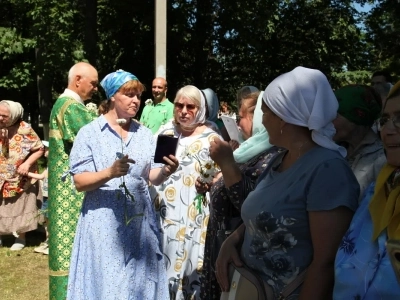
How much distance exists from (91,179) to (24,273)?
3.33m

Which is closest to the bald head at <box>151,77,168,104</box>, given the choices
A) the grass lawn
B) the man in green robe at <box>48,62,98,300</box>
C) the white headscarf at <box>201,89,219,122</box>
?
the grass lawn

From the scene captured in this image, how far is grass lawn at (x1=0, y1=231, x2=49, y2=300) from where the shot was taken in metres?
5.63

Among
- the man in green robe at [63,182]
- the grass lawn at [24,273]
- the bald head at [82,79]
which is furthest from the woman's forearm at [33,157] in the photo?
the bald head at [82,79]

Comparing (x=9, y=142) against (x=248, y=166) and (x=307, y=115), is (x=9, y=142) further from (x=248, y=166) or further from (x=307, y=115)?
(x=307, y=115)

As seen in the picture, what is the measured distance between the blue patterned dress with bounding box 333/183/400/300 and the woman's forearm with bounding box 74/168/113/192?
1.81m

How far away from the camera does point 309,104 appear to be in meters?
2.11

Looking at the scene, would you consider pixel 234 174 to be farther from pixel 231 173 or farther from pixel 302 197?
pixel 302 197

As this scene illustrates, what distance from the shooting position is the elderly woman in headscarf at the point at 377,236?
174 cm

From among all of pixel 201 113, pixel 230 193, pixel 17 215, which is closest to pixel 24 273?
pixel 17 215

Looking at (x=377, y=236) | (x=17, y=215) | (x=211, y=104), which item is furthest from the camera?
(x=17, y=215)

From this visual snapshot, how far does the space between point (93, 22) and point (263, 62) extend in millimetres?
7418

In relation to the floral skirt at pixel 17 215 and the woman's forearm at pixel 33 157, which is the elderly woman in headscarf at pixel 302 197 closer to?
the woman's forearm at pixel 33 157

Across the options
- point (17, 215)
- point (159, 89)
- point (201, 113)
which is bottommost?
point (17, 215)

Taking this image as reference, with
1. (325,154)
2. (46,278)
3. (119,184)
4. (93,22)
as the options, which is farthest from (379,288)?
(93,22)
